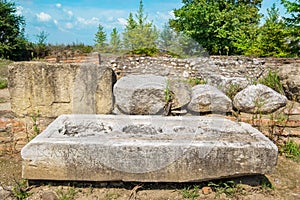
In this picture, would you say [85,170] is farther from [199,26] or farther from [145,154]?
[199,26]

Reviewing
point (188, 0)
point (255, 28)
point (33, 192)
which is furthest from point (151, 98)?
point (188, 0)

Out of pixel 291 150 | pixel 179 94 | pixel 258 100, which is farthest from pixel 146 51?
pixel 291 150

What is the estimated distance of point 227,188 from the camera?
2.32m

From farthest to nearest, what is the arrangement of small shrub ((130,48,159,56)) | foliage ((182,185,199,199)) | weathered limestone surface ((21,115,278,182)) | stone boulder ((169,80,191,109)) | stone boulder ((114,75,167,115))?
small shrub ((130,48,159,56)), stone boulder ((169,80,191,109)), stone boulder ((114,75,167,115)), foliage ((182,185,199,199)), weathered limestone surface ((21,115,278,182))

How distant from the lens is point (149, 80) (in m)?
3.92

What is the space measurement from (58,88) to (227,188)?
2216mm

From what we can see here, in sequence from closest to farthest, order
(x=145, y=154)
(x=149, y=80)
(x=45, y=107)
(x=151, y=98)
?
1. (x=145, y=154)
2. (x=45, y=107)
3. (x=151, y=98)
4. (x=149, y=80)

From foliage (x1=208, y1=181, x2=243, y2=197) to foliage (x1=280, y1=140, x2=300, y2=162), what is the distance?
3.83 feet

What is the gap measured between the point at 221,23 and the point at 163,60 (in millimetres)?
5519

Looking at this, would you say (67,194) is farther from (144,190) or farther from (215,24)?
(215,24)

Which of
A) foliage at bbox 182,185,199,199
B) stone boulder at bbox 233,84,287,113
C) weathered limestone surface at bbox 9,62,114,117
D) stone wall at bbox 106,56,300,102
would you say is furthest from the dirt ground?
stone wall at bbox 106,56,300,102

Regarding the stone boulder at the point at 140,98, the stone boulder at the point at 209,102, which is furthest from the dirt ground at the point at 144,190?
the stone boulder at the point at 209,102

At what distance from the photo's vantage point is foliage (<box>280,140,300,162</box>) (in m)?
3.08

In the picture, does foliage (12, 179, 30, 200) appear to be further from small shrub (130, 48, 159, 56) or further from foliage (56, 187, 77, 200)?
small shrub (130, 48, 159, 56)
